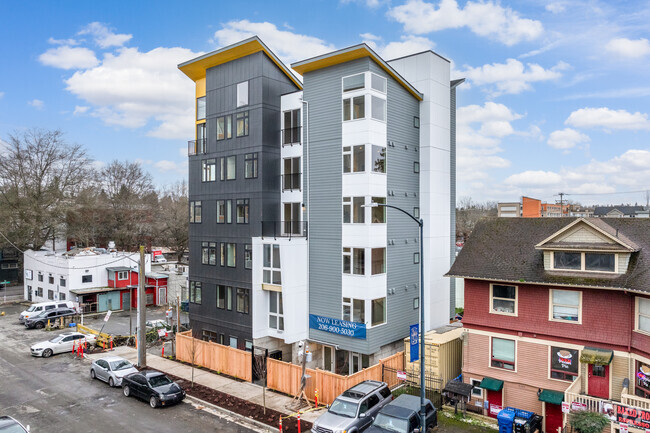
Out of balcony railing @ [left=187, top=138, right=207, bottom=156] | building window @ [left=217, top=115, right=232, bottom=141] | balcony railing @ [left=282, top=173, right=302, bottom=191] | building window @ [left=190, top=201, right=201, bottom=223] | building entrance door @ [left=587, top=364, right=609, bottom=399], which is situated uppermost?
building window @ [left=217, top=115, right=232, bottom=141]

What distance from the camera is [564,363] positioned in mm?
18547

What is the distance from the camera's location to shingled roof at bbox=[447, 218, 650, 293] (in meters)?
17.4

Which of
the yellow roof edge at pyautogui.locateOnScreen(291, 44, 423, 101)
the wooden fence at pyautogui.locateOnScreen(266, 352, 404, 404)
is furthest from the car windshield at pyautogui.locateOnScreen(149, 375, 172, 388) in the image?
the yellow roof edge at pyautogui.locateOnScreen(291, 44, 423, 101)

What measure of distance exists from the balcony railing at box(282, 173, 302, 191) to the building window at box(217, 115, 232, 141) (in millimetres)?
4707

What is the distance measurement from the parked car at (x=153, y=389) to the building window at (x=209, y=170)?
12.8 metres

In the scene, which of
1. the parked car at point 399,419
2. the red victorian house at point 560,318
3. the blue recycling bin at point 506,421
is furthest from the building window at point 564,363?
the parked car at point 399,419

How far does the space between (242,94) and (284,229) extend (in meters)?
8.86

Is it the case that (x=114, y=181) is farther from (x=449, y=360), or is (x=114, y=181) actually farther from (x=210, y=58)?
(x=449, y=360)

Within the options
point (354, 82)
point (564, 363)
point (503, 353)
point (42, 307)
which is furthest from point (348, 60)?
point (42, 307)

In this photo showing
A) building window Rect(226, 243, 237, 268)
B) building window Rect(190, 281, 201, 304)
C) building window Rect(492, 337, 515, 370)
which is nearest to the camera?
building window Rect(492, 337, 515, 370)

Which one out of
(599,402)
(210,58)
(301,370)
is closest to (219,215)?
(210,58)

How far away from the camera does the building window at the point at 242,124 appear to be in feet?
86.8

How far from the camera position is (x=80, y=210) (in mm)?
60250

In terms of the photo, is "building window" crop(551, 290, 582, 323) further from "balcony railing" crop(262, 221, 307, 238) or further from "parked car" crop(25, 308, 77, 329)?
"parked car" crop(25, 308, 77, 329)
